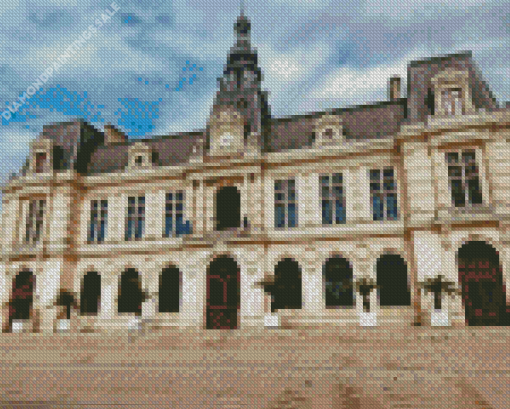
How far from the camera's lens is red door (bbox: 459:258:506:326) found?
19547mm

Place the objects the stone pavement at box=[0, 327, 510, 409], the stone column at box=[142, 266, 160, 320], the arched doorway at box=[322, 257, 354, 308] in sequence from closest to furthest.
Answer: the stone pavement at box=[0, 327, 510, 409]
the arched doorway at box=[322, 257, 354, 308]
the stone column at box=[142, 266, 160, 320]

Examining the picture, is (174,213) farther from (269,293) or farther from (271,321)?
(271,321)

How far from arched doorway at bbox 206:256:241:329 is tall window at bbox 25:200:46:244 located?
1425 cm

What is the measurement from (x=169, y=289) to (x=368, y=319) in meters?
13.1

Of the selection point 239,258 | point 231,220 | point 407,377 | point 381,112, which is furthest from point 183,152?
point 407,377

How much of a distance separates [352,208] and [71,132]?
23836 millimetres

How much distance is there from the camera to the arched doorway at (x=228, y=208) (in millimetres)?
26250

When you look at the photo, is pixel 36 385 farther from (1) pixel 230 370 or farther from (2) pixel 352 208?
(2) pixel 352 208

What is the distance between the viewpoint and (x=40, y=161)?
30.6 meters

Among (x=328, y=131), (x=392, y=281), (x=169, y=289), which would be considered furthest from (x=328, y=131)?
(x=169, y=289)

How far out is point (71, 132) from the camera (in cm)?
3184

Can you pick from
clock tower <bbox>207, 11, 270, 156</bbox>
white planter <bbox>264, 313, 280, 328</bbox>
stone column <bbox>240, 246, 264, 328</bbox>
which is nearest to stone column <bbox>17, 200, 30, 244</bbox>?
clock tower <bbox>207, 11, 270, 156</bbox>

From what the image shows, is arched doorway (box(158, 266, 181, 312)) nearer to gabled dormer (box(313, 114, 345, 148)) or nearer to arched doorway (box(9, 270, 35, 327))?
arched doorway (box(9, 270, 35, 327))

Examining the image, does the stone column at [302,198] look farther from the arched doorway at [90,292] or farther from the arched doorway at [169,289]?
the arched doorway at [90,292]
